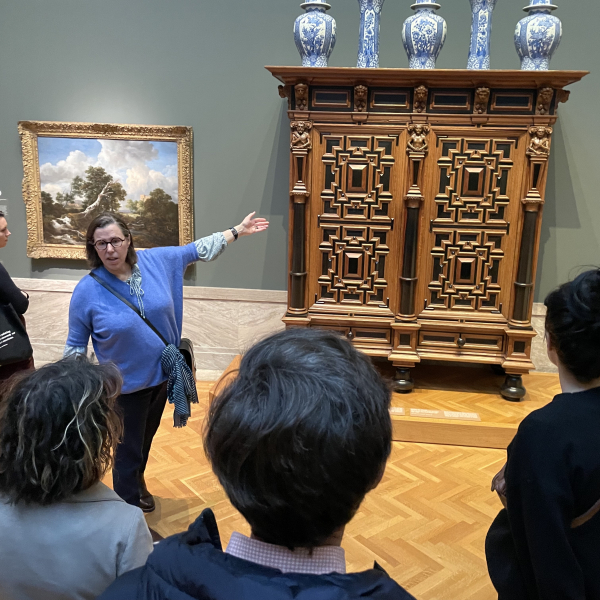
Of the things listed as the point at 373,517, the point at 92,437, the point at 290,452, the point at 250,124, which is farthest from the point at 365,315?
the point at 290,452

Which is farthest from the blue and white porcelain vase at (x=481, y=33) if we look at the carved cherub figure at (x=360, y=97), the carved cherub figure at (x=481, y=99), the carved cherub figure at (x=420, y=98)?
the carved cherub figure at (x=360, y=97)

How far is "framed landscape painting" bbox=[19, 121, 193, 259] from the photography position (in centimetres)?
545

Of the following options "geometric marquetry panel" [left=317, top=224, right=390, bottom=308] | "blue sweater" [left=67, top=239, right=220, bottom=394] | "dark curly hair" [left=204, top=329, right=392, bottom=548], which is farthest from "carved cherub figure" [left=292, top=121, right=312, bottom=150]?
"dark curly hair" [left=204, top=329, right=392, bottom=548]

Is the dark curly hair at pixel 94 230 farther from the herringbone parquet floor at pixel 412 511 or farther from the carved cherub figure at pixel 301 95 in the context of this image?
the carved cherub figure at pixel 301 95

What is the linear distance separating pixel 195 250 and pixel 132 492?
4.45 ft

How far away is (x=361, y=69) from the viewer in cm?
430

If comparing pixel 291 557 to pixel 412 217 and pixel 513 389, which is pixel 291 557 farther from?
pixel 513 389

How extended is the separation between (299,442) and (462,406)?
13.2ft

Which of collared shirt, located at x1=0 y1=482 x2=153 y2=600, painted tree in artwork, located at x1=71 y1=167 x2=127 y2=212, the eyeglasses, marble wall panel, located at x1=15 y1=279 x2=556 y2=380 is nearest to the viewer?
collared shirt, located at x1=0 y1=482 x2=153 y2=600

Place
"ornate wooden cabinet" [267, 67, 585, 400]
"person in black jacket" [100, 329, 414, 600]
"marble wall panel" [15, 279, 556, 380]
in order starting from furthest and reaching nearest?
"marble wall panel" [15, 279, 556, 380]
"ornate wooden cabinet" [267, 67, 585, 400]
"person in black jacket" [100, 329, 414, 600]

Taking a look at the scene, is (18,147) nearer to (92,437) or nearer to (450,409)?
(450,409)

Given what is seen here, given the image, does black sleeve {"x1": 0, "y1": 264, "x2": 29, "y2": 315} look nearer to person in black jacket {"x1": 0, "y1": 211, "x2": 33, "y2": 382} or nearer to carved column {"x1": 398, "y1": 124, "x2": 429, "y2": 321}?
person in black jacket {"x1": 0, "y1": 211, "x2": 33, "y2": 382}

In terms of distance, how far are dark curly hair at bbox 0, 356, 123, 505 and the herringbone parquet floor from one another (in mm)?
1614

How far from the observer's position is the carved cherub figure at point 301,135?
4.46 meters
